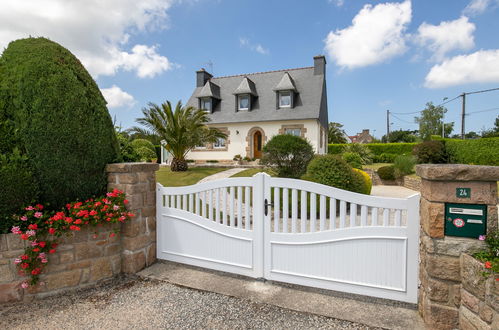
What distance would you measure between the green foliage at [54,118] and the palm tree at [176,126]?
36.8 feet

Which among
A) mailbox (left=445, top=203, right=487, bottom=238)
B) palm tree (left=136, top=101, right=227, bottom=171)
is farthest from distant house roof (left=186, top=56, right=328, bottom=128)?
mailbox (left=445, top=203, right=487, bottom=238)

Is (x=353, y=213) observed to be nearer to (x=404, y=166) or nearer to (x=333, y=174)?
(x=333, y=174)

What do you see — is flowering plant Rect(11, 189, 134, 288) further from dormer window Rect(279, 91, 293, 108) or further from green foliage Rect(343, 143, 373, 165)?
green foliage Rect(343, 143, 373, 165)

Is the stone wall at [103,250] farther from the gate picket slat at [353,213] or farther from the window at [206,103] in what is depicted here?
the window at [206,103]

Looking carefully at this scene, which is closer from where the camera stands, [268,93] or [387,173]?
[387,173]

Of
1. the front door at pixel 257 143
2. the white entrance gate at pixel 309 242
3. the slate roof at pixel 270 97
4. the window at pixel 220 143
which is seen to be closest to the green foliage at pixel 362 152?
the slate roof at pixel 270 97

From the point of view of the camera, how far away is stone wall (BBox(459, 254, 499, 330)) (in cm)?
185

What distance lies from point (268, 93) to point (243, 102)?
2.20m

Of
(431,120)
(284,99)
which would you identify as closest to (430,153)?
(284,99)

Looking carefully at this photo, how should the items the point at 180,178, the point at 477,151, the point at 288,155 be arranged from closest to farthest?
1. the point at 288,155
2. the point at 477,151
3. the point at 180,178

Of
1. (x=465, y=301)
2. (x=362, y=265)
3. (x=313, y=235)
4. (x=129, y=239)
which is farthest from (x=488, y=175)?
(x=129, y=239)

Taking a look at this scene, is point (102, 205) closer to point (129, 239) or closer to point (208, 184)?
point (129, 239)

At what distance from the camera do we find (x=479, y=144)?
1268 centimetres

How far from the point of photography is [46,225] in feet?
9.47
